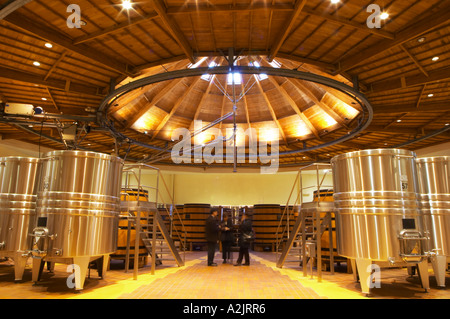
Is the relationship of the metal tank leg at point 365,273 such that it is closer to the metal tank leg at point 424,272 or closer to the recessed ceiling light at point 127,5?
the metal tank leg at point 424,272

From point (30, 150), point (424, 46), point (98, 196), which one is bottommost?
point (98, 196)

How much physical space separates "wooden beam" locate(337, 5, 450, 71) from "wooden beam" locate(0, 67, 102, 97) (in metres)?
9.33

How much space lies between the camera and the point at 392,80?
36.0 feet

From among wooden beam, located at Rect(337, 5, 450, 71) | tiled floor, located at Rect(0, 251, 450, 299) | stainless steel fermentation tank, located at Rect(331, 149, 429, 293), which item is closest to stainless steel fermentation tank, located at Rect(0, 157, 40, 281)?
tiled floor, located at Rect(0, 251, 450, 299)

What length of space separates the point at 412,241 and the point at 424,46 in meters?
6.47

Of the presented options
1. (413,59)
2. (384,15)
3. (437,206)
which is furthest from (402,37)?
(437,206)

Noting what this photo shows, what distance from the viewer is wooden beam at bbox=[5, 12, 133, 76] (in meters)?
7.46

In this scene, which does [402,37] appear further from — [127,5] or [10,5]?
[10,5]

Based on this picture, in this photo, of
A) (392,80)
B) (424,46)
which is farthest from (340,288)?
(392,80)

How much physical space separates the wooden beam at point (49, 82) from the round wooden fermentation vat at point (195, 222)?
23.4ft

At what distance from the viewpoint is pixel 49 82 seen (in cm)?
1072

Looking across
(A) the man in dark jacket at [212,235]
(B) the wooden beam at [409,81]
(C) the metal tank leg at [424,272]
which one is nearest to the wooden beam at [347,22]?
(B) the wooden beam at [409,81]
